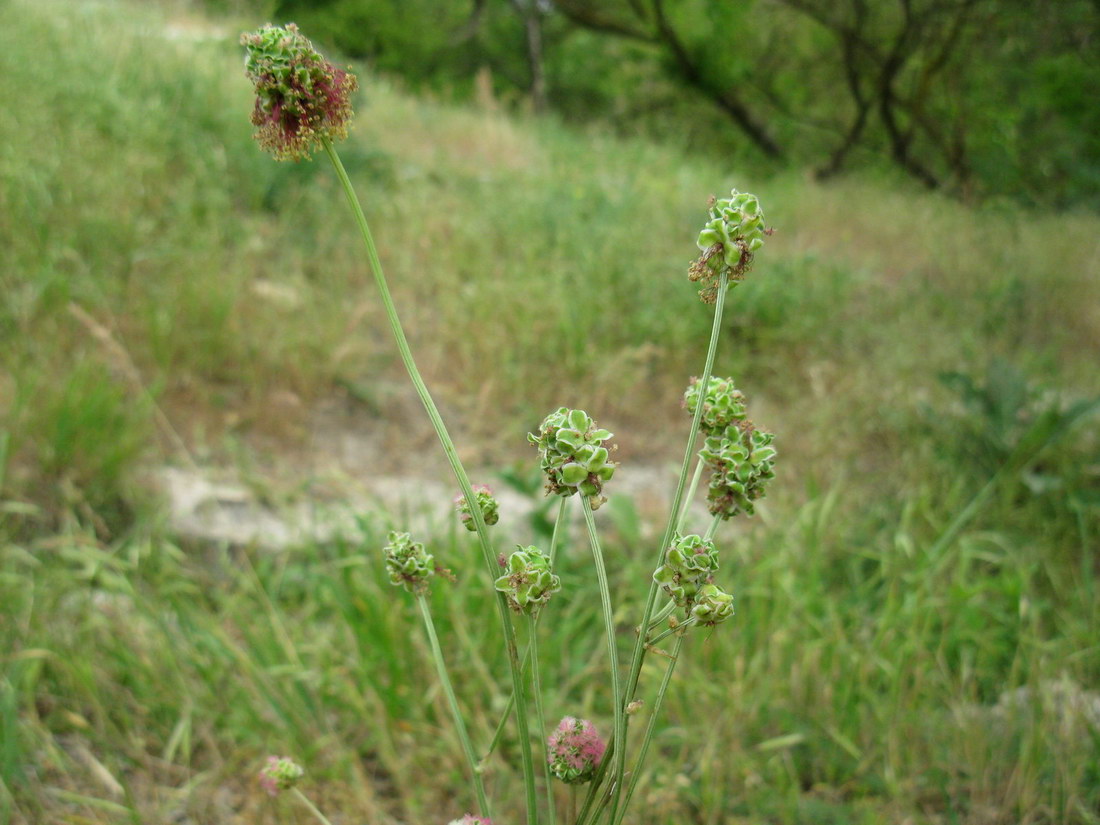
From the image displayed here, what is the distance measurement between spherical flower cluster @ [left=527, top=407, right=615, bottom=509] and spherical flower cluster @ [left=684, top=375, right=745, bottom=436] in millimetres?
113

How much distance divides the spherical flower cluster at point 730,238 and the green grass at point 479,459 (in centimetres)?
123

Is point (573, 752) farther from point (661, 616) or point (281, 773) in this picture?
point (281, 773)

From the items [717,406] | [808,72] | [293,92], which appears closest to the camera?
[293,92]

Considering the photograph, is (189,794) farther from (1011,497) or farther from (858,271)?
(858,271)

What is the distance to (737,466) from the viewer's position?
665 mm

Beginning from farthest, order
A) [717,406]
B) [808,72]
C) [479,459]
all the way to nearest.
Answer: [808,72], [479,459], [717,406]

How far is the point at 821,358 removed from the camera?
3500 mm

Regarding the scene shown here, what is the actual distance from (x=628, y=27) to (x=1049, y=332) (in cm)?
724

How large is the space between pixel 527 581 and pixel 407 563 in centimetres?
13

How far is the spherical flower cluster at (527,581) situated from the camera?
1.98 ft

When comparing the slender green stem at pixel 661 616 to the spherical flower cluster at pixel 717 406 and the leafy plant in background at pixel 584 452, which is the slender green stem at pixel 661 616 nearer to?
the leafy plant in background at pixel 584 452

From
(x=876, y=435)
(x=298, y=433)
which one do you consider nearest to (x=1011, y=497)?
(x=876, y=435)

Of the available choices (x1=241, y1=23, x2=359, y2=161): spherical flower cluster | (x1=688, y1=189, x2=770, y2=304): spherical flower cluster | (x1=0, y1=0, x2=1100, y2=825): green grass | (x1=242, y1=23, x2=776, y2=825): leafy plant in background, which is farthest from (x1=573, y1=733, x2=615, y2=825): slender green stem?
(x1=0, y1=0, x2=1100, y2=825): green grass

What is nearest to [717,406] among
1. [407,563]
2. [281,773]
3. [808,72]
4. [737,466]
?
[737,466]
